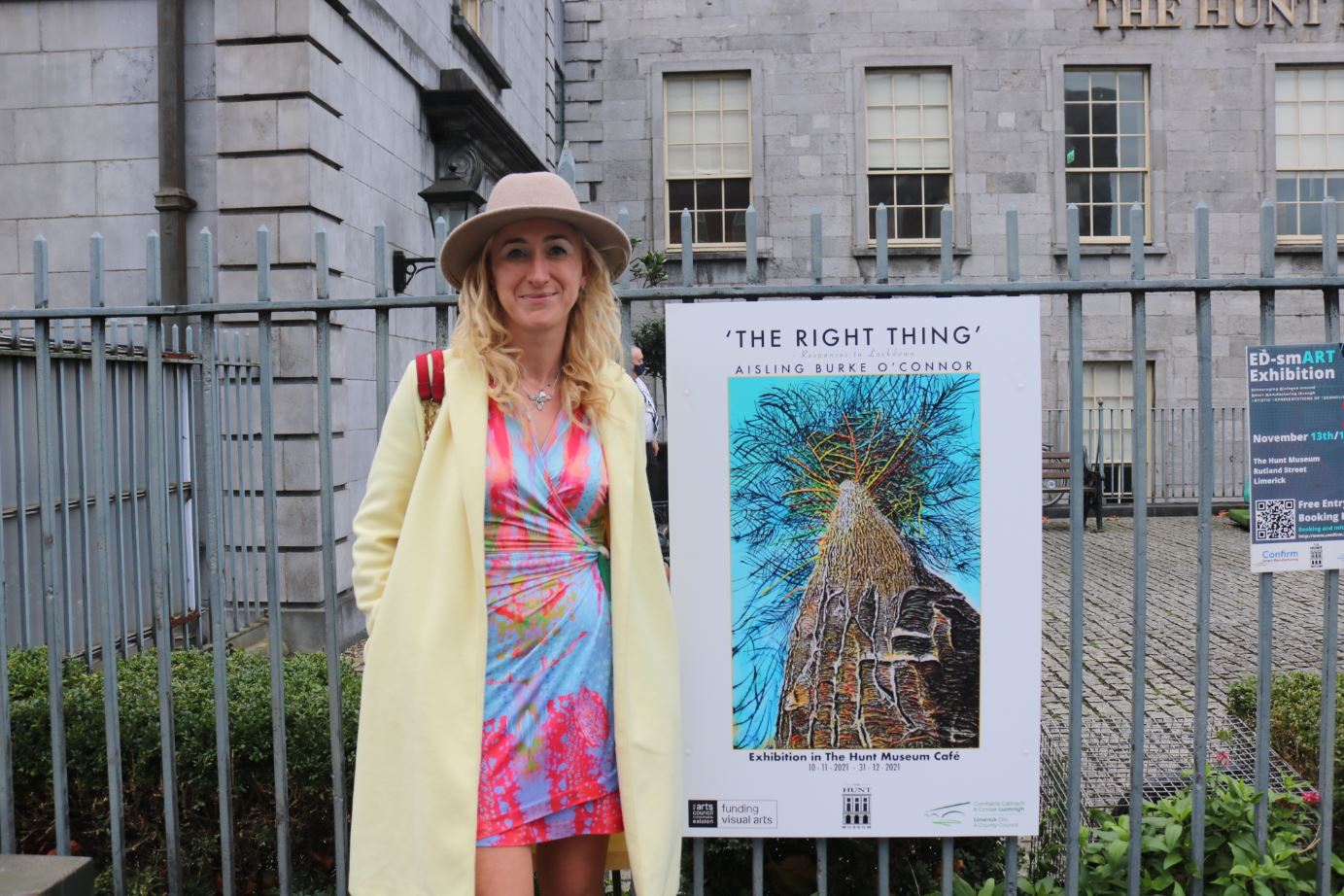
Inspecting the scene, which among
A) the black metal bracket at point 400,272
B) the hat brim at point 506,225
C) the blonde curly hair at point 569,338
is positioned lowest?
the blonde curly hair at point 569,338

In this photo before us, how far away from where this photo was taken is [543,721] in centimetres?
214

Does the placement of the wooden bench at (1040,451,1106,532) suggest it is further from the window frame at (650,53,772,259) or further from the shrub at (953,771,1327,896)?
the shrub at (953,771,1327,896)

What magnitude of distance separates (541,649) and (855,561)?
0.98 m

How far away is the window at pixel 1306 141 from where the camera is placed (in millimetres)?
15680

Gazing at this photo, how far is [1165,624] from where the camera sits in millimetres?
8148

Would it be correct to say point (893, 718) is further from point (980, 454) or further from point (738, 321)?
point (738, 321)

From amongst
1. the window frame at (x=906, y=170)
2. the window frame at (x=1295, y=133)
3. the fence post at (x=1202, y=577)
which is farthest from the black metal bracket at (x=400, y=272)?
the window frame at (x=1295, y=133)

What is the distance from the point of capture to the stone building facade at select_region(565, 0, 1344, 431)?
1536 cm

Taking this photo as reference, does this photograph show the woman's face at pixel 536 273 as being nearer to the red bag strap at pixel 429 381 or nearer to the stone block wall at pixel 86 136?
the red bag strap at pixel 429 381

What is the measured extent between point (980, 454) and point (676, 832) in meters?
A: 1.24

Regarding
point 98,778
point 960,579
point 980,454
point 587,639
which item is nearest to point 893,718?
point 960,579

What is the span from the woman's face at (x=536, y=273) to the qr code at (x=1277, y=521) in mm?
1990

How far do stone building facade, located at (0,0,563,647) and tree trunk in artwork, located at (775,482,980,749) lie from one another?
17.4 ft

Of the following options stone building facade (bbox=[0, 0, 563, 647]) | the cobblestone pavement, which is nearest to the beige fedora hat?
the cobblestone pavement
